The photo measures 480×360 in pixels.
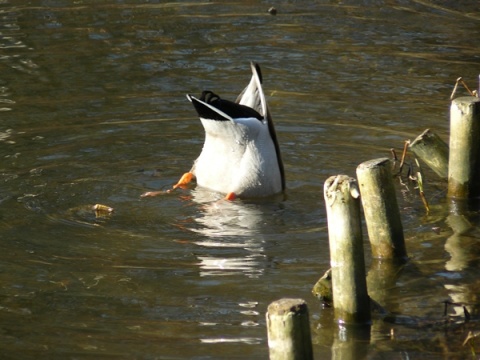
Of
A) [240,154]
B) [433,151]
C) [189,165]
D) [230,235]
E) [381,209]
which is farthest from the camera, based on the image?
[189,165]

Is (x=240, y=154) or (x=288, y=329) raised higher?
(x=288, y=329)

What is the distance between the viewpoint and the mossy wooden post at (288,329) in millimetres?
4547

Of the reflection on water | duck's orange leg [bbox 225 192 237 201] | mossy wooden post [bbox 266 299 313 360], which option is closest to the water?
the reflection on water

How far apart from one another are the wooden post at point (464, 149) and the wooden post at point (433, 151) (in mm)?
236

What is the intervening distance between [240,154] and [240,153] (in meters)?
0.01

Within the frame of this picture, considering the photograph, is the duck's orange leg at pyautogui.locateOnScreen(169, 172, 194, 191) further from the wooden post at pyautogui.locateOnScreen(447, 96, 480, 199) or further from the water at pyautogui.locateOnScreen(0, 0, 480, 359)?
the wooden post at pyautogui.locateOnScreen(447, 96, 480, 199)

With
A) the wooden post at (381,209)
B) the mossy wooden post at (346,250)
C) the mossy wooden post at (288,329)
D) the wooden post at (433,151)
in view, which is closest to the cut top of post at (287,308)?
the mossy wooden post at (288,329)

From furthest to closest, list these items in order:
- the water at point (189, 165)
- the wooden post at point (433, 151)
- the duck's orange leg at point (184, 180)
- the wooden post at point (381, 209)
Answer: the duck's orange leg at point (184, 180), the wooden post at point (433, 151), the wooden post at point (381, 209), the water at point (189, 165)

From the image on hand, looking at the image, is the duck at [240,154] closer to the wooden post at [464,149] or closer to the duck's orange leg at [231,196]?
the duck's orange leg at [231,196]

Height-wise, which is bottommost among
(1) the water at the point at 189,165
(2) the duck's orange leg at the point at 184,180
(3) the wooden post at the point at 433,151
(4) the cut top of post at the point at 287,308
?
(2) the duck's orange leg at the point at 184,180

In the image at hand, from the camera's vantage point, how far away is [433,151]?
8.22 meters

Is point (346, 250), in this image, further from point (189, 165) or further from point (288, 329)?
point (189, 165)

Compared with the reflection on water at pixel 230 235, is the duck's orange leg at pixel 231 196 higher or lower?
lower

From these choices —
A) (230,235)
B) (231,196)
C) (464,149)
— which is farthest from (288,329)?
(231,196)
